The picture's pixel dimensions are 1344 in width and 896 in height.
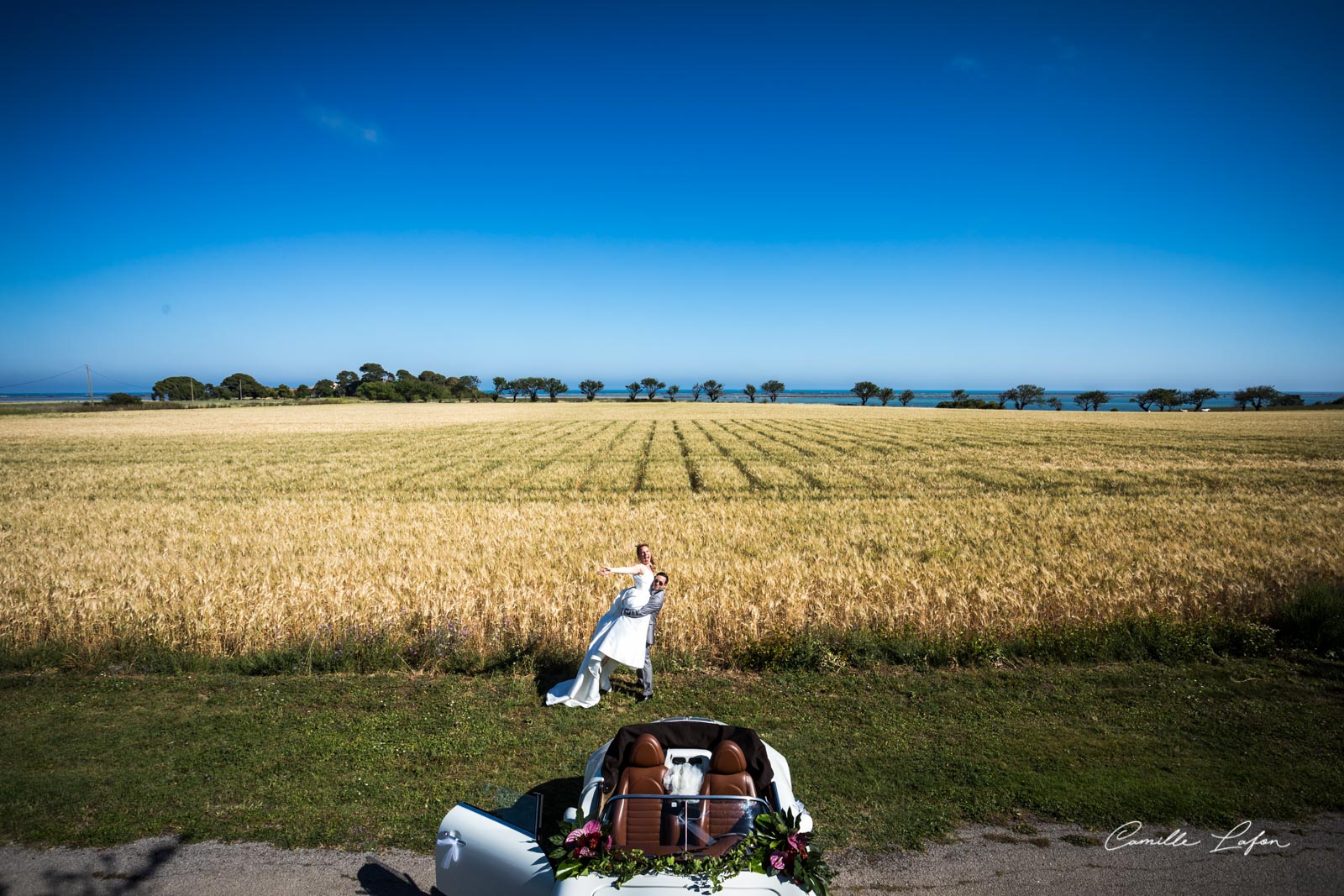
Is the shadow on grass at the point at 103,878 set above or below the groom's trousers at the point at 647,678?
below

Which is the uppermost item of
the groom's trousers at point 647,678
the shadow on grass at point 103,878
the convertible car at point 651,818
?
the convertible car at point 651,818

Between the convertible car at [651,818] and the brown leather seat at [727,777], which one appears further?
the brown leather seat at [727,777]

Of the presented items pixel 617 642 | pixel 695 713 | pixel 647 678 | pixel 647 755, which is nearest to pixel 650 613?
pixel 617 642

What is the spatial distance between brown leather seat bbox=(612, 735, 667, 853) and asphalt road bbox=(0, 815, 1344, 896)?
1802 millimetres

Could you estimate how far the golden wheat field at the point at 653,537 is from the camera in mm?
10070

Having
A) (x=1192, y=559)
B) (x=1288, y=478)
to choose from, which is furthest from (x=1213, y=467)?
(x=1192, y=559)

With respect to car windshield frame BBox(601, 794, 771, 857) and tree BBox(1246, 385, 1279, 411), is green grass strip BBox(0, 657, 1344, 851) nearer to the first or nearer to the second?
car windshield frame BBox(601, 794, 771, 857)

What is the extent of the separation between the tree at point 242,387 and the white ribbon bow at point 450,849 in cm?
18153

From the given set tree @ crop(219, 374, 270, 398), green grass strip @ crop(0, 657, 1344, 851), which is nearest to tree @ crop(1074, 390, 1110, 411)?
green grass strip @ crop(0, 657, 1344, 851)

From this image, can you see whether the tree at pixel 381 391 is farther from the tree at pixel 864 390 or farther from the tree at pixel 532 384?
the tree at pixel 864 390

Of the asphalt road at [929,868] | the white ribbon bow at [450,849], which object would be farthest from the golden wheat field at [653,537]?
the white ribbon bow at [450,849]

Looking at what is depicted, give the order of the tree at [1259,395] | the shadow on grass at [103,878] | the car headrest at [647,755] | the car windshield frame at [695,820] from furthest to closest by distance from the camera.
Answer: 1. the tree at [1259,395]
2. the shadow on grass at [103,878]
3. the car headrest at [647,755]
4. the car windshield frame at [695,820]

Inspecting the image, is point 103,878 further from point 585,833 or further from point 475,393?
point 475,393

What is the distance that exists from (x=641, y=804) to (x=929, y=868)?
2691 mm
